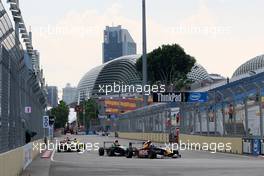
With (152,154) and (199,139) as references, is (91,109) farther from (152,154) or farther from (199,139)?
(152,154)

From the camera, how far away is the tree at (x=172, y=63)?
8438 centimetres

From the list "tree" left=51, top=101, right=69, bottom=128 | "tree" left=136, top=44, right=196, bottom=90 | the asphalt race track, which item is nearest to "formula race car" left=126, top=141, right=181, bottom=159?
the asphalt race track

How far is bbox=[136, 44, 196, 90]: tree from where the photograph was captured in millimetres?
84375

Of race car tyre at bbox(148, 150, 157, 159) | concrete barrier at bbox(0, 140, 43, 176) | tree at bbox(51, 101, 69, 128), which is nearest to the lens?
concrete barrier at bbox(0, 140, 43, 176)

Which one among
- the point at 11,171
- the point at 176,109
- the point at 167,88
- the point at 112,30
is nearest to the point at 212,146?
the point at 176,109

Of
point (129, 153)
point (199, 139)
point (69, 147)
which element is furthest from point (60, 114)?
point (129, 153)

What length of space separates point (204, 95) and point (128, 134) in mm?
49461

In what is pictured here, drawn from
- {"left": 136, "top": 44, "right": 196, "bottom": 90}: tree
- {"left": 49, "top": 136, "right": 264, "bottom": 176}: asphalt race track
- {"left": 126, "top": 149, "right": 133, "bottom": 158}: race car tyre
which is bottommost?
{"left": 49, "top": 136, "right": 264, "bottom": 176}: asphalt race track

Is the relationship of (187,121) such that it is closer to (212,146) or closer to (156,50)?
(212,146)

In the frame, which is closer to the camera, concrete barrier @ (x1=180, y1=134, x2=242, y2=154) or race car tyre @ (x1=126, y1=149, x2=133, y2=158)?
race car tyre @ (x1=126, y1=149, x2=133, y2=158)

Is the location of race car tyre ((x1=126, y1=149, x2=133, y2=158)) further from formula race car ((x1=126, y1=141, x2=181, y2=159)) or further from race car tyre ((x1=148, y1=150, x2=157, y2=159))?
race car tyre ((x1=148, y1=150, x2=157, y2=159))

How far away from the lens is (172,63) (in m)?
84.5

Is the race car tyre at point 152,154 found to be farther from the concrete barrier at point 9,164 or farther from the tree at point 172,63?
the tree at point 172,63

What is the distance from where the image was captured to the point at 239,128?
35.5 meters
